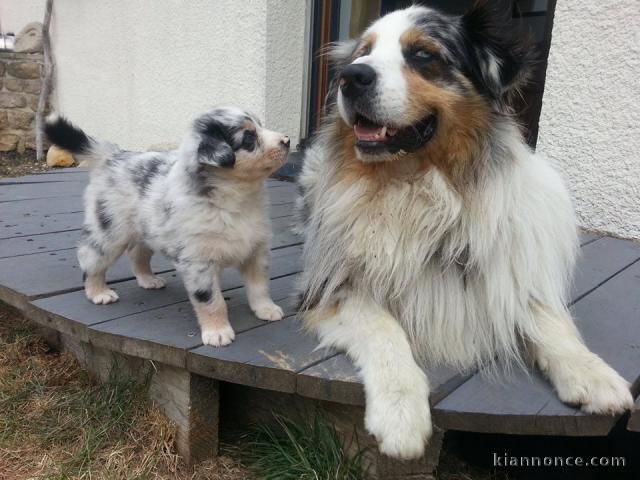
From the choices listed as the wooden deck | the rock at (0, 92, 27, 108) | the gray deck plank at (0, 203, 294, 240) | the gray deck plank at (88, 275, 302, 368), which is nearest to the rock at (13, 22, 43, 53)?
the rock at (0, 92, 27, 108)

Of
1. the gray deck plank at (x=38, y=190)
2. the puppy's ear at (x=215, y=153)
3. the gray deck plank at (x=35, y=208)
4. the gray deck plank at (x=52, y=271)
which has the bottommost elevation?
the gray deck plank at (x=38, y=190)

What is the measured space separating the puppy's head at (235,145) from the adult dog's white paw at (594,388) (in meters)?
1.23

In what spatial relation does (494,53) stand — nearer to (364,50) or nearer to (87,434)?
(364,50)

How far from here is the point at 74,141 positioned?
239 centimetres

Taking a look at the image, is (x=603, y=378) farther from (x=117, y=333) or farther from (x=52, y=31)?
(x=52, y=31)

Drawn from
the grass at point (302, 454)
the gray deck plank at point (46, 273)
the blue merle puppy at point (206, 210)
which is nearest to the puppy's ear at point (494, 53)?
the blue merle puppy at point (206, 210)

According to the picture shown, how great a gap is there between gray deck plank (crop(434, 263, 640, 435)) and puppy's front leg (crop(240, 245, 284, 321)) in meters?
0.84

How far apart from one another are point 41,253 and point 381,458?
2197mm

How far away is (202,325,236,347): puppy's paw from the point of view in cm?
201

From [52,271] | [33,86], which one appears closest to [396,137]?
[52,271]

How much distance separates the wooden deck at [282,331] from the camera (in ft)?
5.61

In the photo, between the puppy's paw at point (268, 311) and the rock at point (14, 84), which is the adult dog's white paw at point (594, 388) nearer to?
the puppy's paw at point (268, 311)

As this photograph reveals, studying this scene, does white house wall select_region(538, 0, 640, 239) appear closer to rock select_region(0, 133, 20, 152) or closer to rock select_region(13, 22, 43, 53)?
rock select_region(13, 22, 43, 53)

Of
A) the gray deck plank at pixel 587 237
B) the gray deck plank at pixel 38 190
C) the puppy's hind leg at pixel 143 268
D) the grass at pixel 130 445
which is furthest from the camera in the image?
the gray deck plank at pixel 38 190
